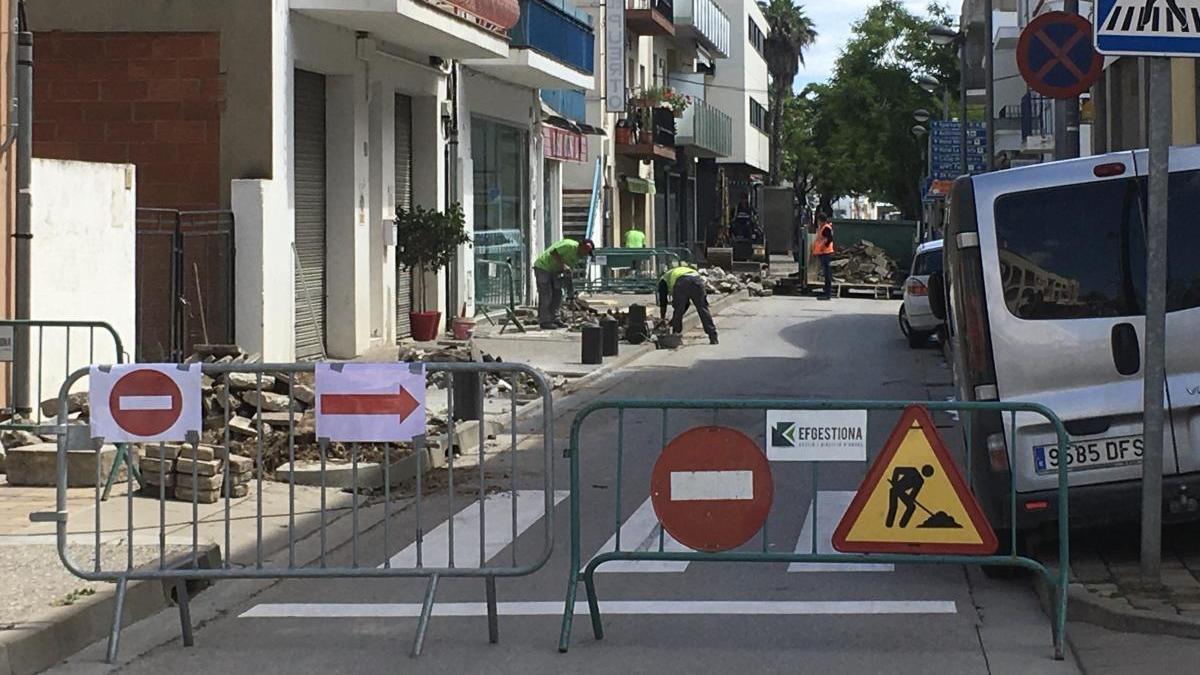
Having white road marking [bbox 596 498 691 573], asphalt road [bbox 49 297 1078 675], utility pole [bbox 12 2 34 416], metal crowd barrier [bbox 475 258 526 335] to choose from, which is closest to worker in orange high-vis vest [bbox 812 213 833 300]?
metal crowd barrier [bbox 475 258 526 335]

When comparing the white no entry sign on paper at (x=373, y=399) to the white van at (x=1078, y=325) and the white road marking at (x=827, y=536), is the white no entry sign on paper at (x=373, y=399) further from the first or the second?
the white van at (x=1078, y=325)

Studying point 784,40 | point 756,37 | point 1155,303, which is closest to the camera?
point 1155,303

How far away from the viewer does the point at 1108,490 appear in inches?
335

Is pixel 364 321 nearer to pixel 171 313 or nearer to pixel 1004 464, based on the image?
pixel 171 313

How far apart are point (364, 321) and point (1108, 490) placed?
Result: 573 inches

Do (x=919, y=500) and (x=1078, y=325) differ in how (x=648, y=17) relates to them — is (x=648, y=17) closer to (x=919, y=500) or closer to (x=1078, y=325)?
(x=1078, y=325)

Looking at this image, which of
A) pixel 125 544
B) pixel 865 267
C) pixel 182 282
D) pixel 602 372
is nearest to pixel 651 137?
pixel 865 267

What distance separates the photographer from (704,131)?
182ft

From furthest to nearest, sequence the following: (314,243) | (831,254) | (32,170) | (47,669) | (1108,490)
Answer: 1. (831,254)
2. (314,243)
3. (32,170)
4. (1108,490)
5. (47,669)

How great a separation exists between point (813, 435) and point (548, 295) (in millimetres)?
19251

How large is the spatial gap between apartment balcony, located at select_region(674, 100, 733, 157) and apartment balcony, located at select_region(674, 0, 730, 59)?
2094 millimetres

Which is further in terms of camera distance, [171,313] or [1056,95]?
[171,313]

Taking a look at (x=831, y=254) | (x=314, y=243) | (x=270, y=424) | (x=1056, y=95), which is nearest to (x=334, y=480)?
(x=270, y=424)

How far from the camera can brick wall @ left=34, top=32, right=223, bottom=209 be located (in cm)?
1856
